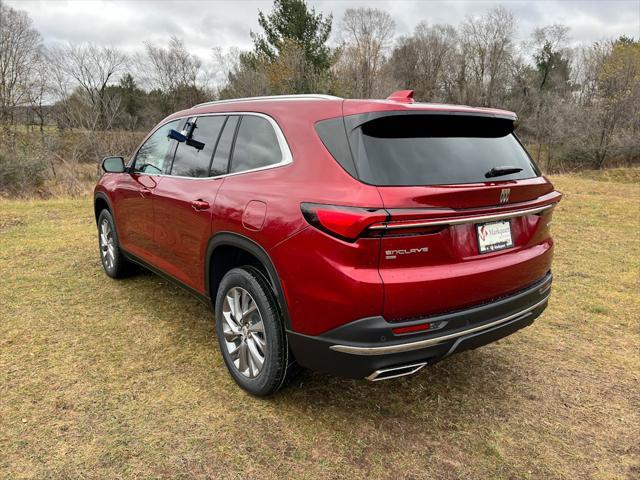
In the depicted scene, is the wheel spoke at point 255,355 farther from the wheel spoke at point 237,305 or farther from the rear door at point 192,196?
the rear door at point 192,196

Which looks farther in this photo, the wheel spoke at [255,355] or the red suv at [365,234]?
the wheel spoke at [255,355]

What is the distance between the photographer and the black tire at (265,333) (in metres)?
2.46

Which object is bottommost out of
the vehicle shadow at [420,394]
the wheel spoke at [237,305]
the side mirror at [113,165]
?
the vehicle shadow at [420,394]

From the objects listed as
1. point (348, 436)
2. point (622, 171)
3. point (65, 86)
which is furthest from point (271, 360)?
point (65, 86)

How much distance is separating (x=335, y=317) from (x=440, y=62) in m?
54.7

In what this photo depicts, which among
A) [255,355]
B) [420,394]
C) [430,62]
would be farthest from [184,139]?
[430,62]

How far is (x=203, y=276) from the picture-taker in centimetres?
310

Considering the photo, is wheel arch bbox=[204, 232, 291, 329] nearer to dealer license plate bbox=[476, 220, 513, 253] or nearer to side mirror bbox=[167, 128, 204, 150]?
side mirror bbox=[167, 128, 204, 150]

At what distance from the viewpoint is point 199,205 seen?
298 cm

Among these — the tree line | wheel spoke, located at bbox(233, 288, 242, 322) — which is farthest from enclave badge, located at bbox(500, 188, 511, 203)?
the tree line

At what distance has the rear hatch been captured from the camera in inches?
79.8

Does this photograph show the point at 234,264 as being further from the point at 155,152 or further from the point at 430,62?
the point at 430,62

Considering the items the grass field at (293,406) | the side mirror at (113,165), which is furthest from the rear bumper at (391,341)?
the side mirror at (113,165)

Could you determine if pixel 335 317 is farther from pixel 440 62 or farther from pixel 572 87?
pixel 440 62
